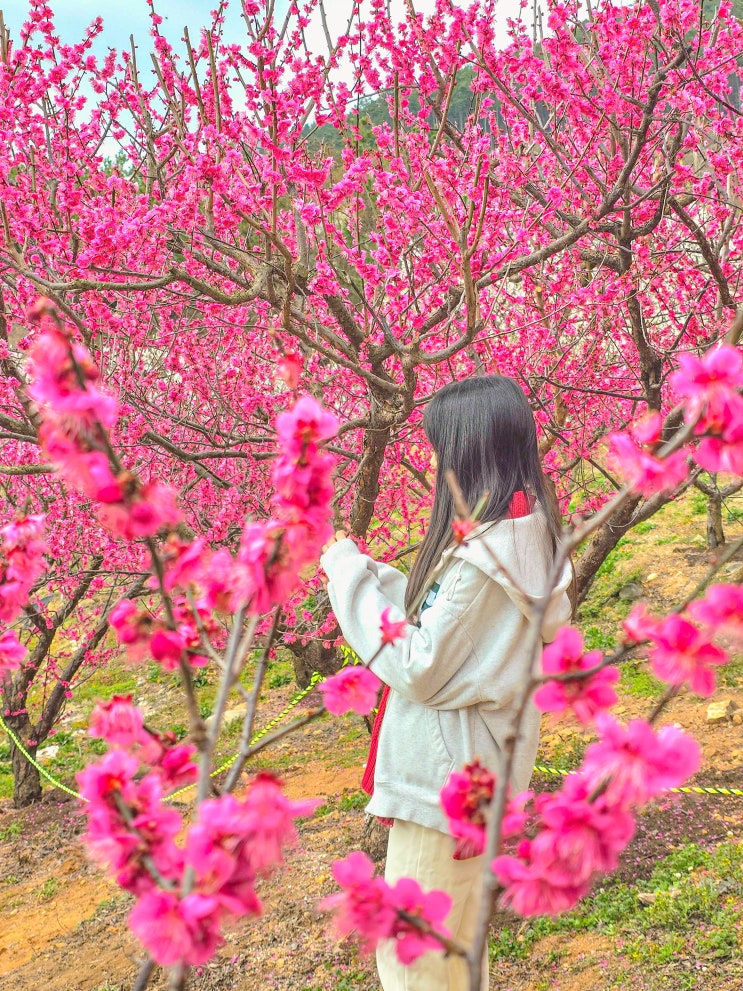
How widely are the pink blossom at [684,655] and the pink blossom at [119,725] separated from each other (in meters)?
0.67

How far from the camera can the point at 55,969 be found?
11.7 ft

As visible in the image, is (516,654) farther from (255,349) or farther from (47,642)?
(47,642)

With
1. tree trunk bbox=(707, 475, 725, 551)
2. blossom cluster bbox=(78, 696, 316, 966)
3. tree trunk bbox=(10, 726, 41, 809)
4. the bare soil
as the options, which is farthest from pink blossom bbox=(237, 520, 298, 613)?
tree trunk bbox=(707, 475, 725, 551)

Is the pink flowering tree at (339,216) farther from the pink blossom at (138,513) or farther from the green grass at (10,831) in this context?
Answer: the pink blossom at (138,513)

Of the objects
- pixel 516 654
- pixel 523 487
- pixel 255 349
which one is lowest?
pixel 516 654

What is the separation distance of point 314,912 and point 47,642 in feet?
9.52

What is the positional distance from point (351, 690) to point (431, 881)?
0.83 metres

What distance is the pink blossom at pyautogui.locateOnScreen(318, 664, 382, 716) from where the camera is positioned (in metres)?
1.17

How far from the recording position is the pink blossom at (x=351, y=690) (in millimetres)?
1169

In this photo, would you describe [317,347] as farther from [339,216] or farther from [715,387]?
[339,216]

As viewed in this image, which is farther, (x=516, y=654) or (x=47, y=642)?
(x=47, y=642)

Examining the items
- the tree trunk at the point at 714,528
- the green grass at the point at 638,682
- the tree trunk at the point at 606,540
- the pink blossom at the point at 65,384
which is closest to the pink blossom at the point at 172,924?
the pink blossom at the point at 65,384

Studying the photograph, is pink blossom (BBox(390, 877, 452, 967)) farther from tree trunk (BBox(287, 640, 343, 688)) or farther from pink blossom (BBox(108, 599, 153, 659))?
tree trunk (BBox(287, 640, 343, 688))

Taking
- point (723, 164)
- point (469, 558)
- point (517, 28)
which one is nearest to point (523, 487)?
point (469, 558)
